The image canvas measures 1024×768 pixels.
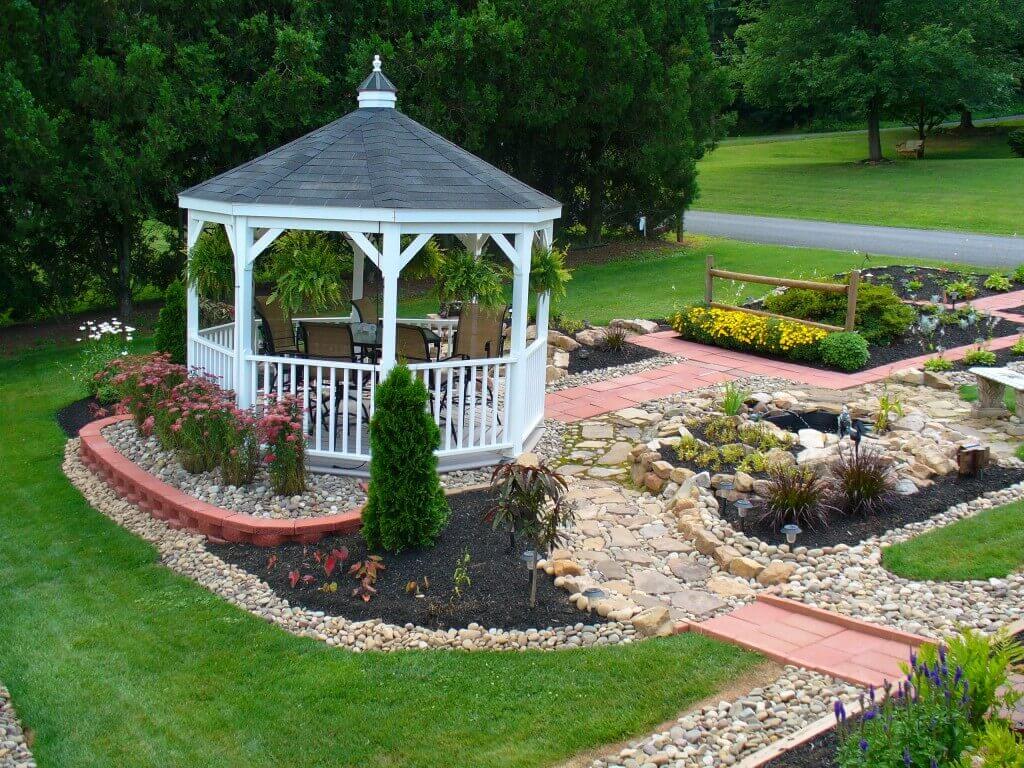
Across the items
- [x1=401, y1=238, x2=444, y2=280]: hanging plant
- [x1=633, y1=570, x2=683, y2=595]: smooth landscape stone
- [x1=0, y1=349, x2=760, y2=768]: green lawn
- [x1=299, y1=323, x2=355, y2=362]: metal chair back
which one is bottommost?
[x1=0, y1=349, x2=760, y2=768]: green lawn

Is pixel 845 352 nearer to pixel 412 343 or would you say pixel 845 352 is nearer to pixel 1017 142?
pixel 412 343

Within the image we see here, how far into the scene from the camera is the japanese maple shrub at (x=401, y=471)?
6.98 meters

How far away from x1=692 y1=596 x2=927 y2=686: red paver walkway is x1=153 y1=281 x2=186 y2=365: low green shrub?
6838mm

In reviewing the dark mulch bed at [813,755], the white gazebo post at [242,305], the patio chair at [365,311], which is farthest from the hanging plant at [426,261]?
the dark mulch bed at [813,755]

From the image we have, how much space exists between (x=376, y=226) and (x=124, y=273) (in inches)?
340

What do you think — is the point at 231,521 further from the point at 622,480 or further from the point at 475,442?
the point at 622,480

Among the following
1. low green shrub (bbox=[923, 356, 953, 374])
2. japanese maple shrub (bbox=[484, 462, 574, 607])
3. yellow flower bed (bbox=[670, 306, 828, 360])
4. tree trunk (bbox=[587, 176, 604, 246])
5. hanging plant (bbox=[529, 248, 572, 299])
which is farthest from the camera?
tree trunk (bbox=[587, 176, 604, 246])

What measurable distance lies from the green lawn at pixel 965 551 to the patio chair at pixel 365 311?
233 inches

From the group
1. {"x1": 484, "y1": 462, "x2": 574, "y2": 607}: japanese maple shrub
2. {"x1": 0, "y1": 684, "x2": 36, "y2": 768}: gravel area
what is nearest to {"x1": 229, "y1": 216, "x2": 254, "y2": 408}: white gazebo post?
{"x1": 484, "y1": 462, "x2": 574, "y2": 607}: japanese maple shrub

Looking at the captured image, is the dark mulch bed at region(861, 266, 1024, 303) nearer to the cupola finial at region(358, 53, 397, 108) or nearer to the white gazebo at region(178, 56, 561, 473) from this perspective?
the white gazebo at region(178, 56, 561, 473)

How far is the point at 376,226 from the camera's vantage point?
821 centimetres

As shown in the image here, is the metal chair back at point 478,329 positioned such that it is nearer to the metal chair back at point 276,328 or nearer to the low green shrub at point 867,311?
the metal chair back at point 276,328

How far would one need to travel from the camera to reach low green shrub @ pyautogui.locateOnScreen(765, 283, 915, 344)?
44.3 feet

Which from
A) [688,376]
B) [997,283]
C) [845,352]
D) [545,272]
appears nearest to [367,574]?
[545,272]
